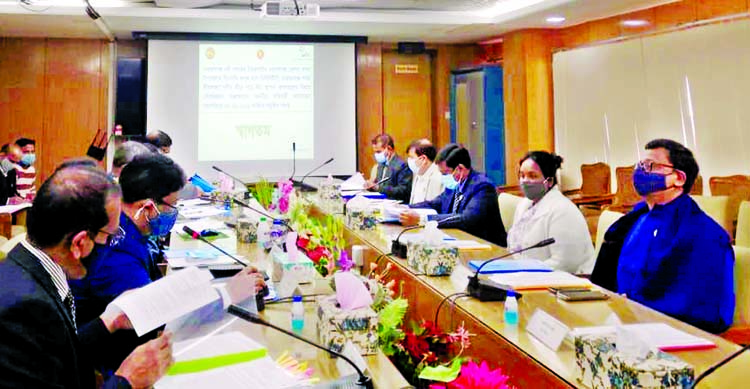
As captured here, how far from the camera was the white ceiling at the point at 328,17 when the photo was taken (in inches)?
239

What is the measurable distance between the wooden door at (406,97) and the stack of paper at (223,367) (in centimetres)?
720

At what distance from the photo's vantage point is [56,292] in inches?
48.2

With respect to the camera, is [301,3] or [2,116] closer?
[301,3]

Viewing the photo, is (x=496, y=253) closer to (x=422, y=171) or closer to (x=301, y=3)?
(x=422, y=171)

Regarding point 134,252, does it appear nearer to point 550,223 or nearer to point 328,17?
point 550,223

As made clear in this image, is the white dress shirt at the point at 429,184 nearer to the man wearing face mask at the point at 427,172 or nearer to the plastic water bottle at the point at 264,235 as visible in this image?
the man wearing face mask at the point at 427,172

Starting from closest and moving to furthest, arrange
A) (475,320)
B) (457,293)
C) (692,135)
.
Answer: (475,320), (457,293), (692,135)

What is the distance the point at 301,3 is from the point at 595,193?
3803 millimetres

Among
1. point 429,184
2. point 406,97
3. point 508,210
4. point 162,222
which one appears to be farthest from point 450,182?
point 406,97

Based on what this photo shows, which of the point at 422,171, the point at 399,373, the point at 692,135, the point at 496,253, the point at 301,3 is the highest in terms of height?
the point at 301,3

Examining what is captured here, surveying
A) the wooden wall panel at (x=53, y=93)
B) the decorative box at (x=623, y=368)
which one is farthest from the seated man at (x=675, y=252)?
the wooden wall panel at (x=53, y=93)

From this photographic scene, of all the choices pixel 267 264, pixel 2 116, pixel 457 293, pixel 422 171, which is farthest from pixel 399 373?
pixel 2 116

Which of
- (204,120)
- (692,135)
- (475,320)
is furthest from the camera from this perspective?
(204,120)

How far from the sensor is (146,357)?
1287 mm
